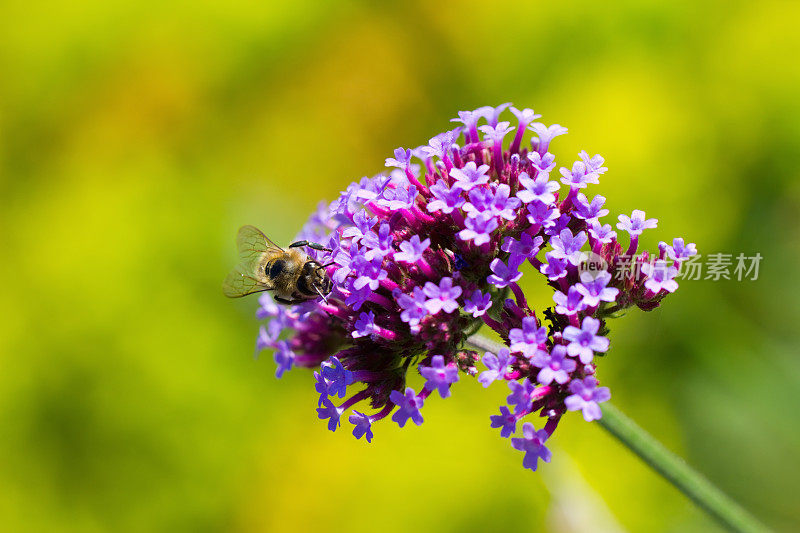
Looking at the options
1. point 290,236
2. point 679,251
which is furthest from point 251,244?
point 290,236

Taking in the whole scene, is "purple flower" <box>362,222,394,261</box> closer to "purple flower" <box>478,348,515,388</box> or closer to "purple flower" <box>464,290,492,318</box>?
"purple flower" <box>464,290,492,318</box>

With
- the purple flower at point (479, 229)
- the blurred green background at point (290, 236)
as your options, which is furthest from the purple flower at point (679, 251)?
the blurred green background at point (290, 236)

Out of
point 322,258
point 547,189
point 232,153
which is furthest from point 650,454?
point 232,153

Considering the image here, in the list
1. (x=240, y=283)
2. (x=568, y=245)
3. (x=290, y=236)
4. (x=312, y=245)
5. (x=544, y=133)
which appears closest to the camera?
(x=568, y=245)

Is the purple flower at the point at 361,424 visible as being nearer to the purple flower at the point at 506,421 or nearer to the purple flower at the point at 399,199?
the purple flower at the point at 506,421

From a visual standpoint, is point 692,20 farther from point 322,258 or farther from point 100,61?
point 100,61

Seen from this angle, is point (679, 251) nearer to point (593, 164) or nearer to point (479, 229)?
point (593, 164)

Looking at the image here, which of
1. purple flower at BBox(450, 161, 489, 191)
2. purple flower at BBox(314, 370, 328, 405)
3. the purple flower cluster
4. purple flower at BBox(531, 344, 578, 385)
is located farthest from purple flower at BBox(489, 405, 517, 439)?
purple flower at BBox(450, 161, 489, 191)
